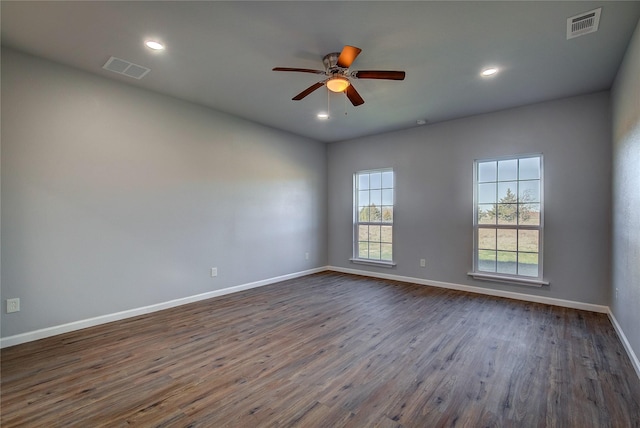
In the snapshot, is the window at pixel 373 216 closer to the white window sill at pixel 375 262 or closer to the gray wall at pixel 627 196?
the white window sill at pixel 375 262

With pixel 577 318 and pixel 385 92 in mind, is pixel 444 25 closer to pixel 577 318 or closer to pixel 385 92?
pixel 385 92

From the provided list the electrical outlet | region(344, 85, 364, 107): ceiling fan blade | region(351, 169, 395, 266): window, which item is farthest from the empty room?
region(351, 169, 395, 266): window

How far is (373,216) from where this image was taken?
6039mm

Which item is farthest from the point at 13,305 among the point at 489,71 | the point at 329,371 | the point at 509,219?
the point at 509,219

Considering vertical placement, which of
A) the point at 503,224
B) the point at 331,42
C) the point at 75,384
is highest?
the point at 331,42

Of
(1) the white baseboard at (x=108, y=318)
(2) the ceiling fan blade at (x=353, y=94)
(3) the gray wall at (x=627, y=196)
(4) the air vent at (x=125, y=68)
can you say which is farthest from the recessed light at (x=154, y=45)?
(3) the gray wall at (x=627, y=196)

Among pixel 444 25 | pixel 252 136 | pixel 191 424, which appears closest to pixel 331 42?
pixel 444 25

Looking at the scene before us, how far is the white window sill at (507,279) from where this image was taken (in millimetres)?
4191

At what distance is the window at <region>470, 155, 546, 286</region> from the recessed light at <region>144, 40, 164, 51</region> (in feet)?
15.1

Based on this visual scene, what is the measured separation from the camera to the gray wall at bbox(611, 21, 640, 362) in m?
2.43

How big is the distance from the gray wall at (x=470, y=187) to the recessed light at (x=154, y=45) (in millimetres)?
4069

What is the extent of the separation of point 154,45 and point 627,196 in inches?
183

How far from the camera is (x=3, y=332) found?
2777 mm

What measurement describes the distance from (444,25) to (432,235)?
11.4ft
